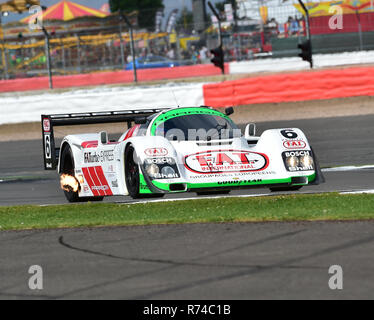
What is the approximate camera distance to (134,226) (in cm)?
857

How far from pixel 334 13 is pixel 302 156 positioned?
24097 millimetres

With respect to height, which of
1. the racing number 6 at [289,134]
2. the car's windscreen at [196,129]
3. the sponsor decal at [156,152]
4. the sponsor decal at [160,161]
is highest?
the car's windscreen at [196,129]

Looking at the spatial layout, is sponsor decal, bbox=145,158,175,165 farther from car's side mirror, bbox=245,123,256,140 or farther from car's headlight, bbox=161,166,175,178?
→ car's side mirror, bbox=245,123,256,140

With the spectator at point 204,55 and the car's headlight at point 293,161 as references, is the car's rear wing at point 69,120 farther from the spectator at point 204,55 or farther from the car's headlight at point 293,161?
the spectator at point 204,55

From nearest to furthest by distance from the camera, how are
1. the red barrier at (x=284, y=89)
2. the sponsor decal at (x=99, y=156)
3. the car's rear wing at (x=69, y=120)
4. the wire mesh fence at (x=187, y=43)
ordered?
the sponsor decal at (x=99, y=156) → the car's rear wing at (x=69, y=120) → the red barrier at (x=284, y=89) → the wire mesh fence at (x=187, y=43)

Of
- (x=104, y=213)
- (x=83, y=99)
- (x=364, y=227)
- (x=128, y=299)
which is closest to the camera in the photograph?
(x=128, y=299)

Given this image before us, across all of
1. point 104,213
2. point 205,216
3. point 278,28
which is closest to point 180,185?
point 104,213

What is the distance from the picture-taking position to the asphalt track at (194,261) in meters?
5.63

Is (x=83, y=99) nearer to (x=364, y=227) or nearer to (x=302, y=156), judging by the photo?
(x=302, y=156)

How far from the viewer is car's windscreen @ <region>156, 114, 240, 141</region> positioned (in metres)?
11.5

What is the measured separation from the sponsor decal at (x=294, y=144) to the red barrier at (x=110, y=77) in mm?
23667

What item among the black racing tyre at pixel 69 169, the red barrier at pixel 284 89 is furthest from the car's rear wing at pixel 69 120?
the red barrier at pixel 284 89

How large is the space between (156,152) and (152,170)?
22cm

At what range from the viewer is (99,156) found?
39.9ft
